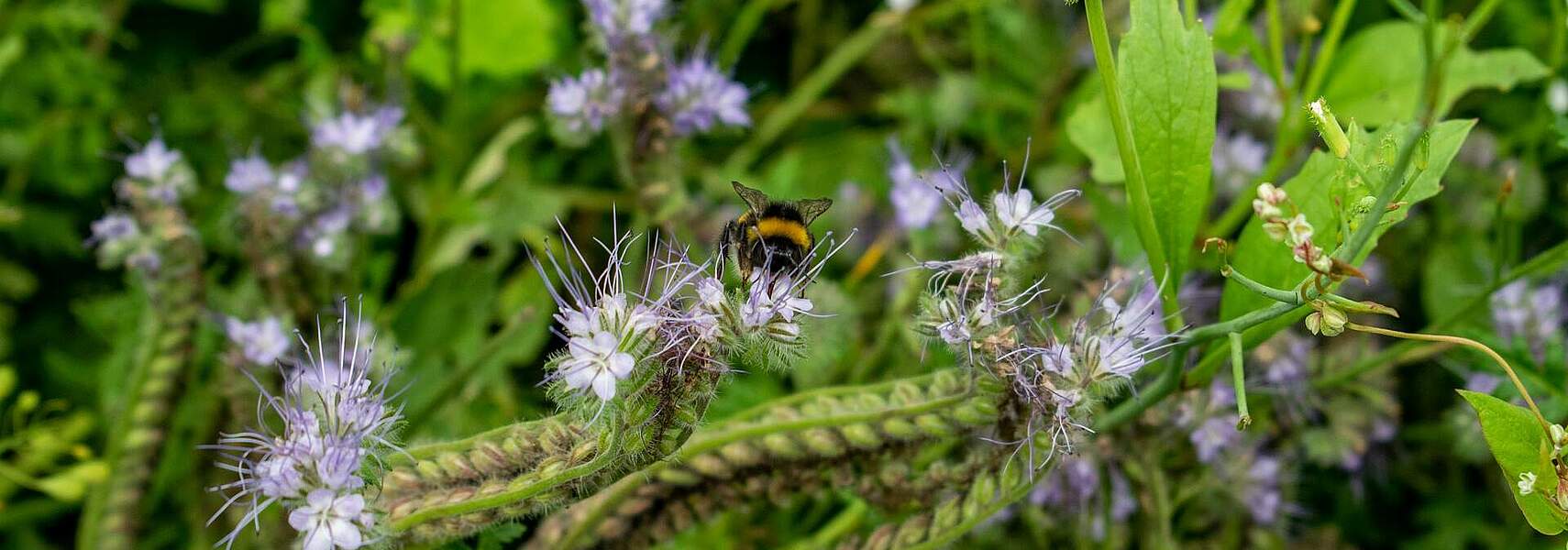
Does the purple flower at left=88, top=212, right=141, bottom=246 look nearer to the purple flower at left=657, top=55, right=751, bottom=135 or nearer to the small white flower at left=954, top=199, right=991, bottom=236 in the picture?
the purple flower at left=657, top=55, right=751, bottom=135

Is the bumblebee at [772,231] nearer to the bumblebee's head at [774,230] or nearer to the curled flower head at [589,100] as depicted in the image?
the bumblebee's head at [774,230]

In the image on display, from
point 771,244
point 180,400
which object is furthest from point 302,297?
point 771,244

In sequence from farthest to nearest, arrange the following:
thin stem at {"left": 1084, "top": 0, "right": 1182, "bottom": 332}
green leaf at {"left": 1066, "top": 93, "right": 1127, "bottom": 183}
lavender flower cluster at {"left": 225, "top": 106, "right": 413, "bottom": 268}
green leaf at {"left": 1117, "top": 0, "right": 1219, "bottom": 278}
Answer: lavender flower cluster at {"left": 225, "top": 106, "right": 413, "bottom": 268}
green leaf at {"left": 1066, "top": 93, "right": 1127, "bottom": 183}
green leaf at {"left": 1117, "top": 0, "right": 1219, "bottom": 278}
thin stem at {"left": 1084, "top": 0, "right": 1182, "bottom": 332}

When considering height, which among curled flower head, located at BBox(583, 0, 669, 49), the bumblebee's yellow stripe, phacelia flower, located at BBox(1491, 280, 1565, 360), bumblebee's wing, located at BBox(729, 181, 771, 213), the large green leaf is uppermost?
curled flower head, located at BBox(583, 0, 669, 49)

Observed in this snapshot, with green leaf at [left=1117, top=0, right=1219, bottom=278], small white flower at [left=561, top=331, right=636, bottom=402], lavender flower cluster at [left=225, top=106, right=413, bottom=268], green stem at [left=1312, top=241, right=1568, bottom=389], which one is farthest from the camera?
lavender flower cluster at [left=225, top=106, right=413, bottom=268]

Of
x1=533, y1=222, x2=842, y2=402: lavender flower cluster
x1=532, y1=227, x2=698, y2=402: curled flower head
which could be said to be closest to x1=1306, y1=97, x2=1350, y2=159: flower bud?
x1=533, y1=222, x2=842, y2=402: lavender flower cluster

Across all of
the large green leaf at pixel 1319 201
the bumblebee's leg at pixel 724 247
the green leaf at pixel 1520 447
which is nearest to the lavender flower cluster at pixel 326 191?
the bumblebee's leg at pixel 724 247
